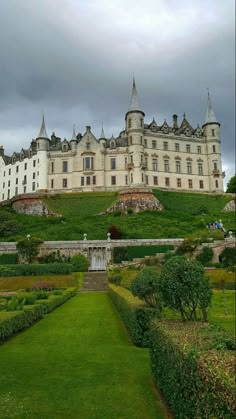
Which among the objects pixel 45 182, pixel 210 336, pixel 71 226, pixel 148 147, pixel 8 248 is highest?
pixel 148 147

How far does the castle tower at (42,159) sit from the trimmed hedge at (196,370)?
67.6 m

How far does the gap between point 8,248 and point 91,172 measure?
3123cm

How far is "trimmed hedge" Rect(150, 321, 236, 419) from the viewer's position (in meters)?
3.96

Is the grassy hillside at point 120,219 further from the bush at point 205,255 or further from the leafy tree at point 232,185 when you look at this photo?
the leafy tree at point 232,185

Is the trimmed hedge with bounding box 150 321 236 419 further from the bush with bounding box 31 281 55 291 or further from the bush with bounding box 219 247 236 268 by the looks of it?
the bush with bounding box 219 247 236 268

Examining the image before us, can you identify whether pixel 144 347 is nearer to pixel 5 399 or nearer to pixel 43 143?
pixel 5 399

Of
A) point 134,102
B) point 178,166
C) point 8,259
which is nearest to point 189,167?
point 178,166

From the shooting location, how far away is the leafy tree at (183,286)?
385 inches

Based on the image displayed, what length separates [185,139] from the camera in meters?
78.8

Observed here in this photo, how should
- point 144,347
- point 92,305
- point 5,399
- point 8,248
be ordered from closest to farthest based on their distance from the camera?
point 5,399 → point 144,347 → point 92,305 → point 8,248

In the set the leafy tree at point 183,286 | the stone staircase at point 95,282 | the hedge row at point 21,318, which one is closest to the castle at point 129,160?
the stone staircase at point 95,282

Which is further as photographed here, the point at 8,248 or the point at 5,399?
the point at 8,248

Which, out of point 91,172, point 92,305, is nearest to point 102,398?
point 92,305

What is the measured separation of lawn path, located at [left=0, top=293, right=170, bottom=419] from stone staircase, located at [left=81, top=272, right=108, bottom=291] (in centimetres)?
1790
